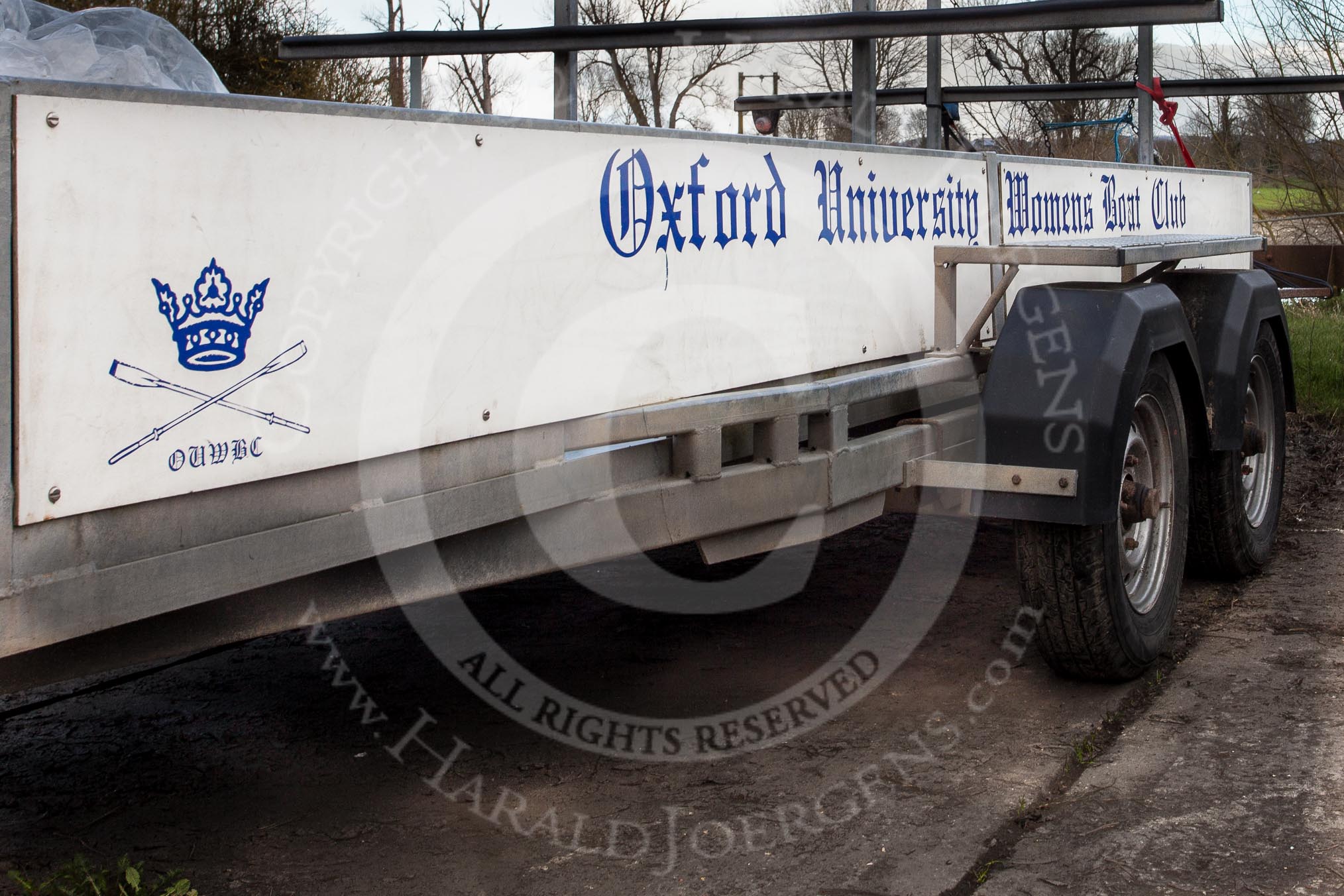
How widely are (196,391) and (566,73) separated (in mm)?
3857

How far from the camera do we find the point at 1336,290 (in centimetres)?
1452

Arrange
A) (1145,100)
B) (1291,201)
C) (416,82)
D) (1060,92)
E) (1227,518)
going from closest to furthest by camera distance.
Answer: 1. (1227,518)
2. (416,82)
3. (1145,100)
4. (1060,92)
5. (1291,201)

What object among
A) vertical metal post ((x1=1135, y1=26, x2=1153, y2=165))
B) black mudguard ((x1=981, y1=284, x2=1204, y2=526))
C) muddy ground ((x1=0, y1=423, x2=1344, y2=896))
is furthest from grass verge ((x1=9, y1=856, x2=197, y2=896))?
vertical metal post ((x1=1135, y1=26, x2=1153, y2=165))

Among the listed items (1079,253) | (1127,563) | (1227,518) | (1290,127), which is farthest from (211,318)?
(1290,127)

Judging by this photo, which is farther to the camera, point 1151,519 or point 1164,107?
point 1164,107

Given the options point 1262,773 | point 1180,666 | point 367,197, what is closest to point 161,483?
point 367,197

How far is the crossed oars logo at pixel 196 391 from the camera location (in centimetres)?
222

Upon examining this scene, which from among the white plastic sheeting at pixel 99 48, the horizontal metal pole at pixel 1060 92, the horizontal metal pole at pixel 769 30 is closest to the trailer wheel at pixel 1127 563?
the horizontal metal pole at pixel 769 30

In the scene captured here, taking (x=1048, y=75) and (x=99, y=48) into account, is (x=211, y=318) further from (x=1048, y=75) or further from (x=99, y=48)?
(x=1048, y=75)

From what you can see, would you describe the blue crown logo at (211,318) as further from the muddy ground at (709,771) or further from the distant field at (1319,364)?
the distant field at (1319,364)

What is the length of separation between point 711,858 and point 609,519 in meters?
0.79

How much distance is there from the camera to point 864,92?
5352 millimetres

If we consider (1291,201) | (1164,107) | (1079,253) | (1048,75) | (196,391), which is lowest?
(196,391)

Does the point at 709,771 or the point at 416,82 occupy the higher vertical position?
the point at 416,82
